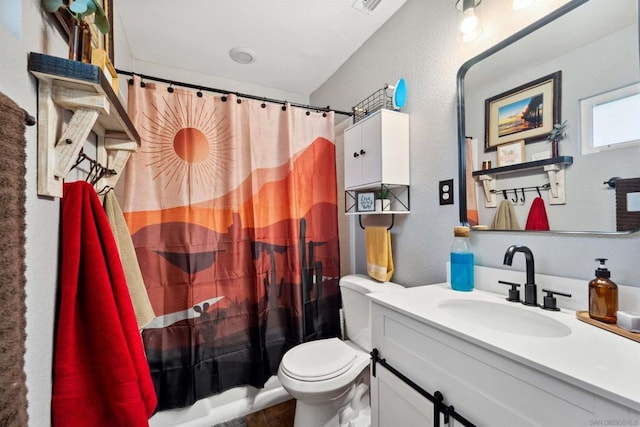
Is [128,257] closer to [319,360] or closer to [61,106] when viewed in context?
[61,106]

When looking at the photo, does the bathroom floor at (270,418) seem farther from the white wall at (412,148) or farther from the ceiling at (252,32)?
the ceiling at (252,32)

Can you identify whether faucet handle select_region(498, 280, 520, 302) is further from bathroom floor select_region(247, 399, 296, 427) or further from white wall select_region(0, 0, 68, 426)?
bathroom floor select_region(247, 399, 296, 427)

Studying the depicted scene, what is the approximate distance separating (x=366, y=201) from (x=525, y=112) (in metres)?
0.81

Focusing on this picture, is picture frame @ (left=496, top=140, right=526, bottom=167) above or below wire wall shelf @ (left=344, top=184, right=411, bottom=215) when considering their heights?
above

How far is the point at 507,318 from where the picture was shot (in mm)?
910

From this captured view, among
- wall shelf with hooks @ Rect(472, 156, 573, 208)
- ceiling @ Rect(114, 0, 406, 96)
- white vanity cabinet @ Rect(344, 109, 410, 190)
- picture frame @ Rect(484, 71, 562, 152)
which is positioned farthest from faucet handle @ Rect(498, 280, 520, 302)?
ceiling @ Rect(114, 0, 406, 96)

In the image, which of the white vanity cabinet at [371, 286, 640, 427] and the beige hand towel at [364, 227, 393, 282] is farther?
the beige hand towel at [364, 227, 393, 282]

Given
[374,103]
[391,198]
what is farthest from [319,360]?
[374,103]

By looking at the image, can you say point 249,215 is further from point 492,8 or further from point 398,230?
point 492,8

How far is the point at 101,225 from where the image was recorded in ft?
2.14

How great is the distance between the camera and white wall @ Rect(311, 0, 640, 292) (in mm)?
907

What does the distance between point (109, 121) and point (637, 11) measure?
1574mm

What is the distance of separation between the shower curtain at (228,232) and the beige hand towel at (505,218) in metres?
1.02

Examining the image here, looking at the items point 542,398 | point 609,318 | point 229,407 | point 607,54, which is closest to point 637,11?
point 607,54
